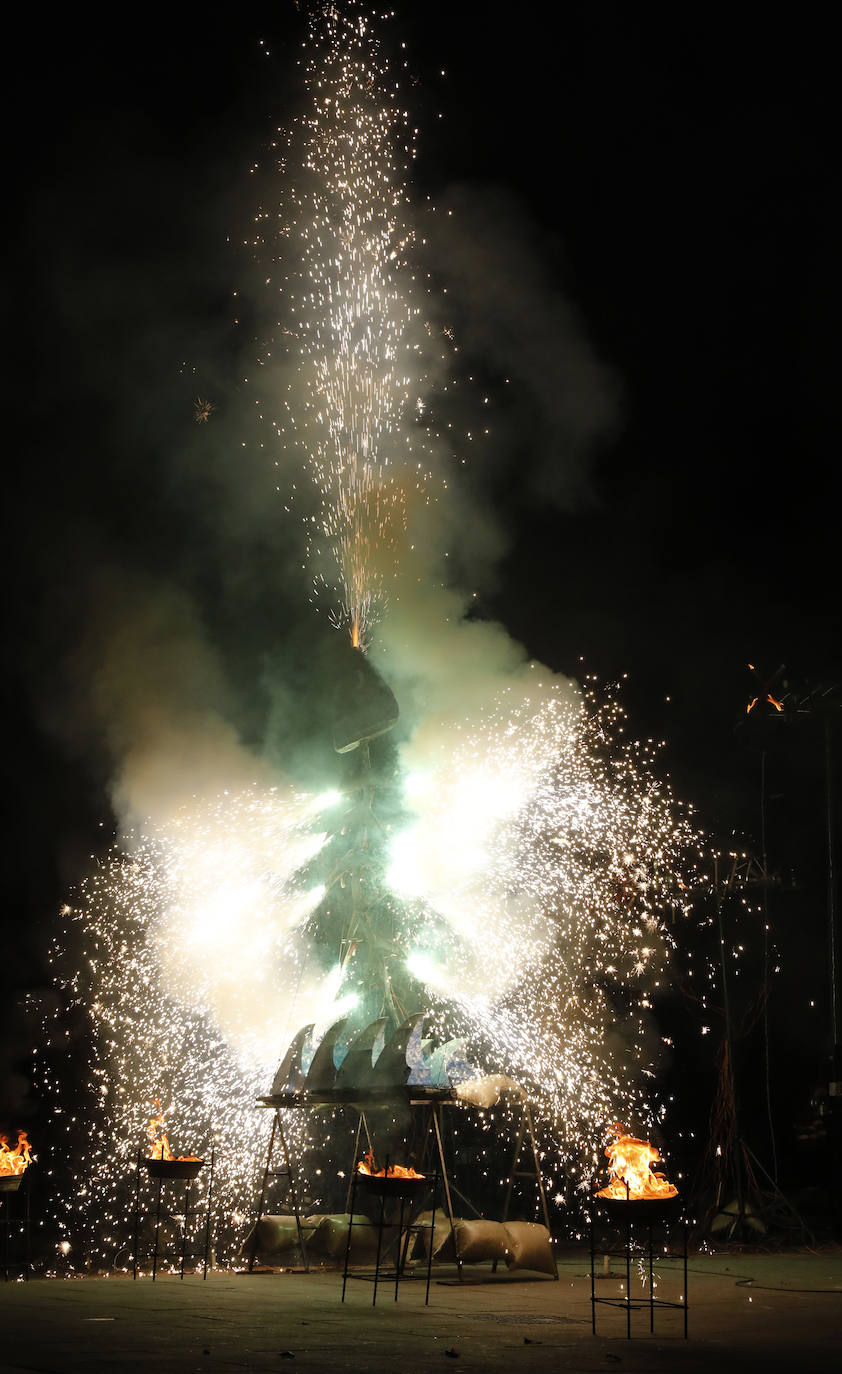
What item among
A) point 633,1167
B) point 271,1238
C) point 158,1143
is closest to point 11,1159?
point 158,1143

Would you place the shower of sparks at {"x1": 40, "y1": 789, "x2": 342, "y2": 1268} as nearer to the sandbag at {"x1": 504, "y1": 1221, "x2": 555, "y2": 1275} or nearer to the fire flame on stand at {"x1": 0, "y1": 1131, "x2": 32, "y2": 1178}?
the fire flame on stand at {"x1": 0, "y1": 1131, "x2": 32, "y2": 1178}

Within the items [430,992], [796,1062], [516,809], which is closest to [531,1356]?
[516,809]

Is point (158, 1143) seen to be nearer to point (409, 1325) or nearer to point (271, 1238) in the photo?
point (271, 1238)

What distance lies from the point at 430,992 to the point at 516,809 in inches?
122

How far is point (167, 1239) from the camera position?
1855cm

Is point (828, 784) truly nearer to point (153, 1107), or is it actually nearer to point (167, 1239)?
point (153, 1107)

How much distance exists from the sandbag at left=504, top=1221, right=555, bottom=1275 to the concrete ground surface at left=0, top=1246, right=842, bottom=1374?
0.14 m

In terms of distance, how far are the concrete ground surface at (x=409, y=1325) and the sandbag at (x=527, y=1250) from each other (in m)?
0.14

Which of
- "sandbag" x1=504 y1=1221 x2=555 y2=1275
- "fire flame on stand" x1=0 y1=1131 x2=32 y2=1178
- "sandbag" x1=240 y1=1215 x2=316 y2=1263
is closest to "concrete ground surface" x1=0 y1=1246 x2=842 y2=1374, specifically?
"sandbag" x1=504 y1=1221 x2=555 y2=1275

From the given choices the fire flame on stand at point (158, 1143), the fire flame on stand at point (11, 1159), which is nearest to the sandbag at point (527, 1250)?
the fire flame on stand at point (158, 1143)

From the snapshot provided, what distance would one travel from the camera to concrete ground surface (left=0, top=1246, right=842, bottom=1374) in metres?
6.02

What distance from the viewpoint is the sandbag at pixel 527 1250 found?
11.4 meters

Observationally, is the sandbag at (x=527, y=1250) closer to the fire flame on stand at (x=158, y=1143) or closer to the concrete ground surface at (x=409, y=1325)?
the concrete ground surface at (x=409, y=1325)

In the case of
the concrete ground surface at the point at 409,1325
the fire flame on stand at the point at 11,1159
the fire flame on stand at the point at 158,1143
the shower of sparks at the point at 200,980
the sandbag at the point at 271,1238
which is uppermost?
the shower of sparks at the point at 200,980
